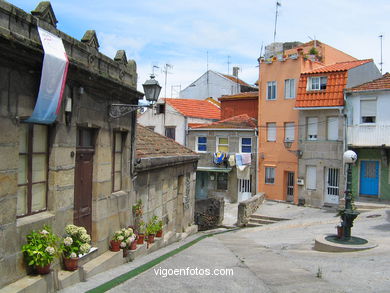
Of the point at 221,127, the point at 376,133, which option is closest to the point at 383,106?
the point at 376,133

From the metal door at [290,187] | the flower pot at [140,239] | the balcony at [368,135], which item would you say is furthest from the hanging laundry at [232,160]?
the flower pot at [140,239]

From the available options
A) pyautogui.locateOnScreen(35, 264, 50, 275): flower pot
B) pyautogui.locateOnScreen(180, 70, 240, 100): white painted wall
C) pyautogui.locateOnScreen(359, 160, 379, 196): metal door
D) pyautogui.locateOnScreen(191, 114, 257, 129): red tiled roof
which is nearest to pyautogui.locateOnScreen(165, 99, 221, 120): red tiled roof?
pyautogui.locateOnScreen(191, 114, 257, 129): red tiled roof

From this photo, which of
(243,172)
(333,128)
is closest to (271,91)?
(333,128)

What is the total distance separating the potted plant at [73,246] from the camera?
7.40 meters

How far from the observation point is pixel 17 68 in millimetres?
6195

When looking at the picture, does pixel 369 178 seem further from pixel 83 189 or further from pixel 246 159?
pixel 83 189

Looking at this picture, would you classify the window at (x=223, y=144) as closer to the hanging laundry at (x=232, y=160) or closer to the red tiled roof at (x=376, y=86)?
the hanging laundry at (x=232, y=160)

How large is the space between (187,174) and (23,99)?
1100cm

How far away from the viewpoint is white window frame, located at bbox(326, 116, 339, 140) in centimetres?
2434

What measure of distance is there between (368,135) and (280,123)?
610cm

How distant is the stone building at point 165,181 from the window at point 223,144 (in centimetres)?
1136

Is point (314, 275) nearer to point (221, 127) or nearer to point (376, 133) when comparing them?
point (376, 133)

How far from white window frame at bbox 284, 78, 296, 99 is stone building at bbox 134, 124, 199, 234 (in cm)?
1138

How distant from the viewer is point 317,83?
82.7 ft
